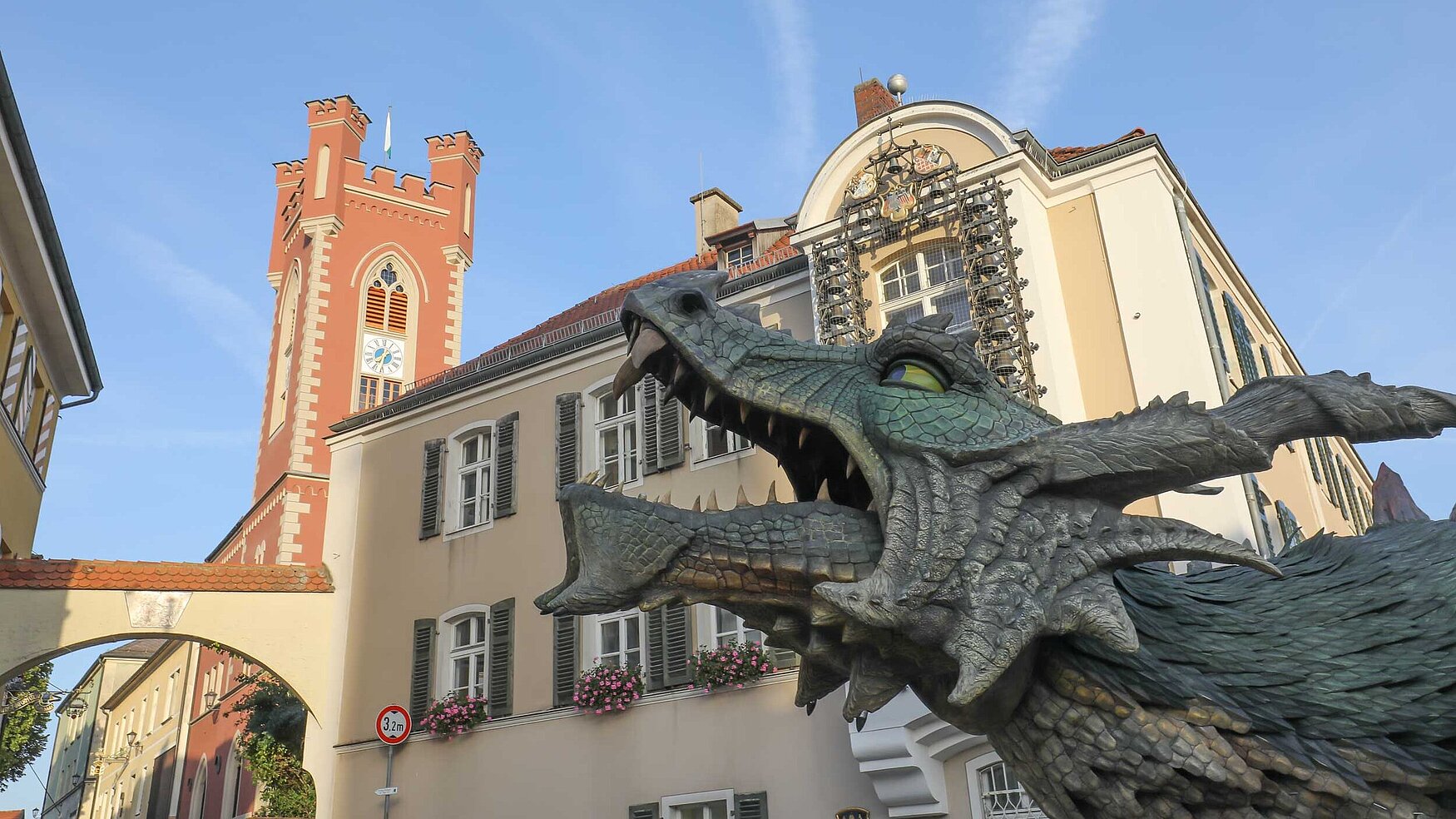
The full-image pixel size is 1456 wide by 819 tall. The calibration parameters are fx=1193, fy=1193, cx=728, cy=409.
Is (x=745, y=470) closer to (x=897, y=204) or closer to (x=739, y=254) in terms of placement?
(x=897, y=204)

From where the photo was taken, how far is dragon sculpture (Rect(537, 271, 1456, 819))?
2.24 m

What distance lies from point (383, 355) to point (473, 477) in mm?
17519

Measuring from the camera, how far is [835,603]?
2258 mm

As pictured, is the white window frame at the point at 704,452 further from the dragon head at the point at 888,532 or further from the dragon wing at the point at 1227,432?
the dragon wing at the point at 1227,432

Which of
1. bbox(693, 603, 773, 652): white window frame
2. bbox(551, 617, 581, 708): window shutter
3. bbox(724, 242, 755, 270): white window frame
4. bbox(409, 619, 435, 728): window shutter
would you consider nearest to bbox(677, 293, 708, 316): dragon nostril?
bbox(693, 603, 773, 652): white window frame

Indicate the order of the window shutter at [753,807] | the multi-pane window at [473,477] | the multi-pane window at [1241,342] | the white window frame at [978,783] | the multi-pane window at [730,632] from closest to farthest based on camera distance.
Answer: the white window frame at [978,783] → the window shutter at [753,807] → the multi-pane window at [730,632] → the multi-pane window at [1241,342] → the multi-pane window at [473,477]

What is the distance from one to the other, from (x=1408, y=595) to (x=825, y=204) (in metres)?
11.9

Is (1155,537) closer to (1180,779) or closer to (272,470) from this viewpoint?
(1180,779)

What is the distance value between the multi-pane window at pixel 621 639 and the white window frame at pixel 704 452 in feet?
6.69

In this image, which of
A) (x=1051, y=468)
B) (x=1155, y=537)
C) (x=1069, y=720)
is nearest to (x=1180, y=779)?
(x=1069, y=720)

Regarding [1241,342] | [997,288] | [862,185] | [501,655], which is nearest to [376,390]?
[501,655]

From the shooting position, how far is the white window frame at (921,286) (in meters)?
13.0

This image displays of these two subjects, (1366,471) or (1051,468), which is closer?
(1051,468)

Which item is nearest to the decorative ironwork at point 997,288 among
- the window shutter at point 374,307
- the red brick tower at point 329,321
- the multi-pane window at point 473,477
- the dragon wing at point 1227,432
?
the multi-pane window at point 473,477
